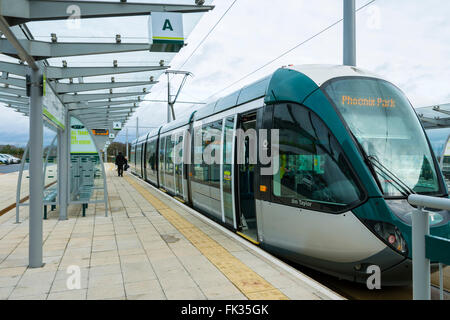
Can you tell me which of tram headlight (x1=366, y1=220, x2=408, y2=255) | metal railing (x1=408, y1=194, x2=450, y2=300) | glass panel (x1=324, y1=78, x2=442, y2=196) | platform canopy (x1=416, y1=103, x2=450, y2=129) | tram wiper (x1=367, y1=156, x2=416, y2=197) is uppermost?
platform canopy (x1=416, y1=103, x2=450, y2=129)

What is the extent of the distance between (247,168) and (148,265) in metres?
3.18

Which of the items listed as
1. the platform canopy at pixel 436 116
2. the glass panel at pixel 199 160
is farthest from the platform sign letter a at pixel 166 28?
the platform canopy at pixel 436 116

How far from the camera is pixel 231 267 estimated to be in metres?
4.77

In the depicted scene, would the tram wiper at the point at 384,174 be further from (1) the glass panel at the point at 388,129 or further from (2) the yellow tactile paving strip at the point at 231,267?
(2) the yellow tactile paving strip at the point at 231,267

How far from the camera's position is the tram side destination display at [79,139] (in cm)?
954

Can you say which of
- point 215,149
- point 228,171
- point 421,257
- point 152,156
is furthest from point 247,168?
point 152,156

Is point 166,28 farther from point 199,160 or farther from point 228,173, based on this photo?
point 199,160

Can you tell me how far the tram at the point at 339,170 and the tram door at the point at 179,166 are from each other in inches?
211

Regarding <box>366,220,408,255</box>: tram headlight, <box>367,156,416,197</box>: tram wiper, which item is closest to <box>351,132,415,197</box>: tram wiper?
<box>367,156,416,197</box>: tram wiper

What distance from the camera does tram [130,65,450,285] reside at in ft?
13.4

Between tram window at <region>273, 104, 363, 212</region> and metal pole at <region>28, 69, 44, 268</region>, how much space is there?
3.30 m

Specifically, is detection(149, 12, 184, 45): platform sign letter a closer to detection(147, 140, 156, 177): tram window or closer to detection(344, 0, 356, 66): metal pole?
detection(344, 0, 356, 66): metal pole

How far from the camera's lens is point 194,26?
6.37 metres
